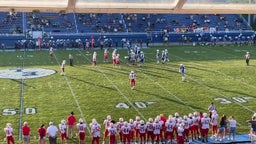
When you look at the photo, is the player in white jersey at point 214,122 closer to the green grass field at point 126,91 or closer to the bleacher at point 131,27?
the green grass field at point 126,91

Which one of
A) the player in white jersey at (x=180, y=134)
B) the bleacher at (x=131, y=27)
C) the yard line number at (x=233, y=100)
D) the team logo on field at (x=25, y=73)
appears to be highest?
the bleacher at (x=131, y=27)

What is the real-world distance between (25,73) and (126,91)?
8429 mm

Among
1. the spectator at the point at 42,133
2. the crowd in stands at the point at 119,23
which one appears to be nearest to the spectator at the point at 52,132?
the spectator at the point at 42,133

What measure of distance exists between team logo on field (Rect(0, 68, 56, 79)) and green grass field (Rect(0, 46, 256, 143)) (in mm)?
944

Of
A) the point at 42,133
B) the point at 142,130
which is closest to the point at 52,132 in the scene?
the point at 42,133

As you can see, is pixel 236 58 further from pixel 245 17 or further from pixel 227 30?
pixel 245 17

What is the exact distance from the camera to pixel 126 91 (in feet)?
69.7

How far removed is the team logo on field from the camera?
25.4m

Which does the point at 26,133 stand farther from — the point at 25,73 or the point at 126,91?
the point at 25,73

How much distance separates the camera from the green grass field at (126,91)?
56.7 ft

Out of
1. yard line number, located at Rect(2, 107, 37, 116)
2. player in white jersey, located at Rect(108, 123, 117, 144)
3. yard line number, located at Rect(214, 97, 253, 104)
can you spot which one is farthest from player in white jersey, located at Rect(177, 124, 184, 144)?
yard line number, located at Rect(2, 107, 37, 116)

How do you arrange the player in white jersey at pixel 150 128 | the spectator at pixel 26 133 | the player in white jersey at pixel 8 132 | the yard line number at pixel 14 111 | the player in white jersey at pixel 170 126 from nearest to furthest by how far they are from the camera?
the player in white jersey at pixel 8 132 < the spectator at pixel 26 133 < the player in white jersey at pixel 170 126 < the player in white jersey at pixel 150 128 < the yard line number at pixel 14 111

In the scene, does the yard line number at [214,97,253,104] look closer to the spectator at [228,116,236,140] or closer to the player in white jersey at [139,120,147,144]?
the spectator at [228,116,236,140]

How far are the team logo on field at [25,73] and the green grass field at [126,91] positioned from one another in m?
0.94
